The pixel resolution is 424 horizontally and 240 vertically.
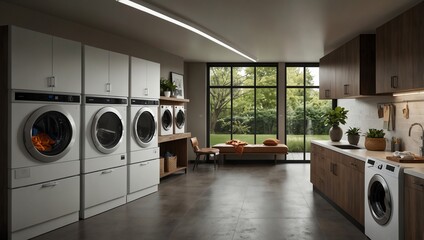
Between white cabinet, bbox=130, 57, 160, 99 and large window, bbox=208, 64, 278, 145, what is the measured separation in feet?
13.3

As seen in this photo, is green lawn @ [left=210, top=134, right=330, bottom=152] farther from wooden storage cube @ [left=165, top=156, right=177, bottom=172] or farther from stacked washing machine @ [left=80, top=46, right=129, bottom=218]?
stacked washing machine @ [left=80, top=46, right=129, bottom=218]

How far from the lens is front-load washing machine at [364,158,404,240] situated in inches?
133

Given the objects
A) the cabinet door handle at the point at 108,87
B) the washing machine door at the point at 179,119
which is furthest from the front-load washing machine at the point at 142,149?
the washing machine door at the point at 179,119

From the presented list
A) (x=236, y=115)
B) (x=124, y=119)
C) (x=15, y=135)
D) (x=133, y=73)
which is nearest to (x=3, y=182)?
(x=15, y=135)

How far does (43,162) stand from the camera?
4.20 meters

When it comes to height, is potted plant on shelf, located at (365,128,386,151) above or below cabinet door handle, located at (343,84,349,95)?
below

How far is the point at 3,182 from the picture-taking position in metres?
3.88

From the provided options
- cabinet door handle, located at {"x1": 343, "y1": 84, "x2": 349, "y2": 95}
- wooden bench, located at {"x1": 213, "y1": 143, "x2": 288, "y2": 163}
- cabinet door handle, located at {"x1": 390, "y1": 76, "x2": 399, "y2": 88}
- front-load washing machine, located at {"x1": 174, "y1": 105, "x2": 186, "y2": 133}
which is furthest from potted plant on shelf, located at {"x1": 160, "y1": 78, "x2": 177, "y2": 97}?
cabinet door handle, located at {"x1": 390, "y1": 76, "x2": 399, "y2": 88}

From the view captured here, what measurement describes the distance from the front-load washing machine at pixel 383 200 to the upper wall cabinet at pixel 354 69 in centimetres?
164

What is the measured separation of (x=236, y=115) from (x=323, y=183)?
15.8 ft

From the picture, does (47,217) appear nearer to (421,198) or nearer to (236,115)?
(421,198)

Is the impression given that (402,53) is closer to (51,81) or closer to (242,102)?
(51,81)

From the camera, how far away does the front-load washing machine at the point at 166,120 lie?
7.64 metres

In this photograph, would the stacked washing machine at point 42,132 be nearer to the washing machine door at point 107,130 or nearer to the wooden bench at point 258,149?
the washing machine door at point 107,130
